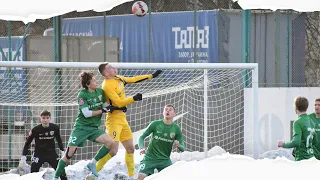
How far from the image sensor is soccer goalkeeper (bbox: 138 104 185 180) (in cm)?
1303

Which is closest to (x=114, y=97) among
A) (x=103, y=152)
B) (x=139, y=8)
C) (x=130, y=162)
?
(x=103, y=152)

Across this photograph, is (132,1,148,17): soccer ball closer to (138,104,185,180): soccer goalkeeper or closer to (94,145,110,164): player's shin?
(94,145,110,164): player's shin

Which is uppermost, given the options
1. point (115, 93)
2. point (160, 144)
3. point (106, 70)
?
point (106, 70)

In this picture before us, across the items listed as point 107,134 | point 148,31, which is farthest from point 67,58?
point 107,134

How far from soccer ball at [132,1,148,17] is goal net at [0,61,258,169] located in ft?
5.45

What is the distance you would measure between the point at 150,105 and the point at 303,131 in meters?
5.71

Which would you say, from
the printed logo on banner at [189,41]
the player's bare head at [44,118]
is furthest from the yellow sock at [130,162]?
the printed logo on banner at [189,41]

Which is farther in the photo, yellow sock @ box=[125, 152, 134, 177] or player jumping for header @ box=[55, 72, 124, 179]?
yellow sock @ box=[125, 152, 134, 177]

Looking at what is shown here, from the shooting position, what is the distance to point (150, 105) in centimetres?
1767

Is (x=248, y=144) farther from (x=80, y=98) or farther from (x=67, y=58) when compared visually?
(x=80, y=98)

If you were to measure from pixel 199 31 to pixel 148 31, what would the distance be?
1.00 meters

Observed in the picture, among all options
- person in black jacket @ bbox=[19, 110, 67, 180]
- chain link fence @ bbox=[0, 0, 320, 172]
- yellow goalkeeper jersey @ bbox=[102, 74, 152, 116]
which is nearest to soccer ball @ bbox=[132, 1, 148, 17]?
chain link fence @ bbox=[0, 0, 320, 172]

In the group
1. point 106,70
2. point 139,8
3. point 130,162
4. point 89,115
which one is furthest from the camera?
point 139,8

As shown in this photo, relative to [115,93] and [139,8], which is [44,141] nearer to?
[115,93]
